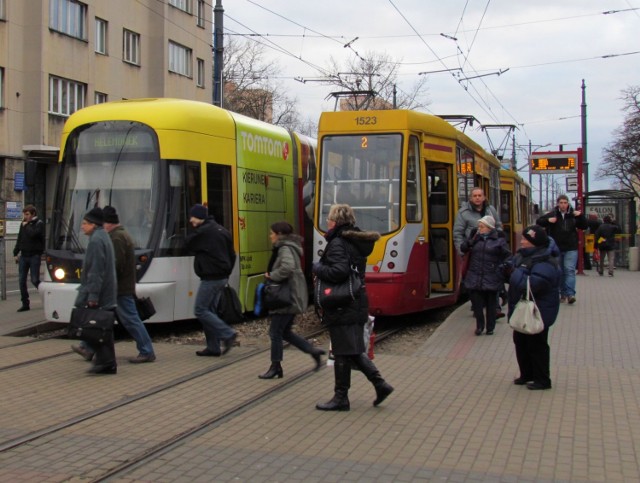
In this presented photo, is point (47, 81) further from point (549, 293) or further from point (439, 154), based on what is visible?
point (549, 293)

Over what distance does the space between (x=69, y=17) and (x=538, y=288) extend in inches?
1009

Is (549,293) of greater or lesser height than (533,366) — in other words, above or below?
above

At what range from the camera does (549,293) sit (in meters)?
7.38

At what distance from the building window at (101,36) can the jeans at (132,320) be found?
79.4 feet

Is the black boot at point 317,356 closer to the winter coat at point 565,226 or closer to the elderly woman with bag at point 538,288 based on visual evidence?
the elderly woman with bag at point 538,288

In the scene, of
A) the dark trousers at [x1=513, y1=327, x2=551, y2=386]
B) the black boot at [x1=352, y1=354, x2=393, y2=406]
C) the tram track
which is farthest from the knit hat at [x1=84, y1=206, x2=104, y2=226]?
the dark trousers at [x1=513, y1=327, x2=551, y2=386]

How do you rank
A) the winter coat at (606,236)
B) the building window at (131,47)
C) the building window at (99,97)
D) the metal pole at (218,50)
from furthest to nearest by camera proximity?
the building window at (131,47) → the building window at (99,97) → the winter coat at (606,236) → the metal pole at (218,50)

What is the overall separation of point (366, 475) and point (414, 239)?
655 centimetres

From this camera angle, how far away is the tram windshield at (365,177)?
37.5 ft

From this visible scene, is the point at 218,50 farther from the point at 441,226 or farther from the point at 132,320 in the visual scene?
the point at 132,320

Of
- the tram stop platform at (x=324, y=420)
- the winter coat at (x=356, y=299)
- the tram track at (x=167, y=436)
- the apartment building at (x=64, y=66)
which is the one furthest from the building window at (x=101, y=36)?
the winter coat at (x=356, y=299)

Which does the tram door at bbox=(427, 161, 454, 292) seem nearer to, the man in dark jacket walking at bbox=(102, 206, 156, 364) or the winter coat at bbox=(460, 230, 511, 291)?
the winter coat at bbox=(460, 230, 511, 291)

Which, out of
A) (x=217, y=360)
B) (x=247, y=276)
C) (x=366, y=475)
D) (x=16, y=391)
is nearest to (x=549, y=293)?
(x=366, y=475)

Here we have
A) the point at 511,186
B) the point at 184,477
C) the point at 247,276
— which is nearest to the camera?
the point at 184,477
